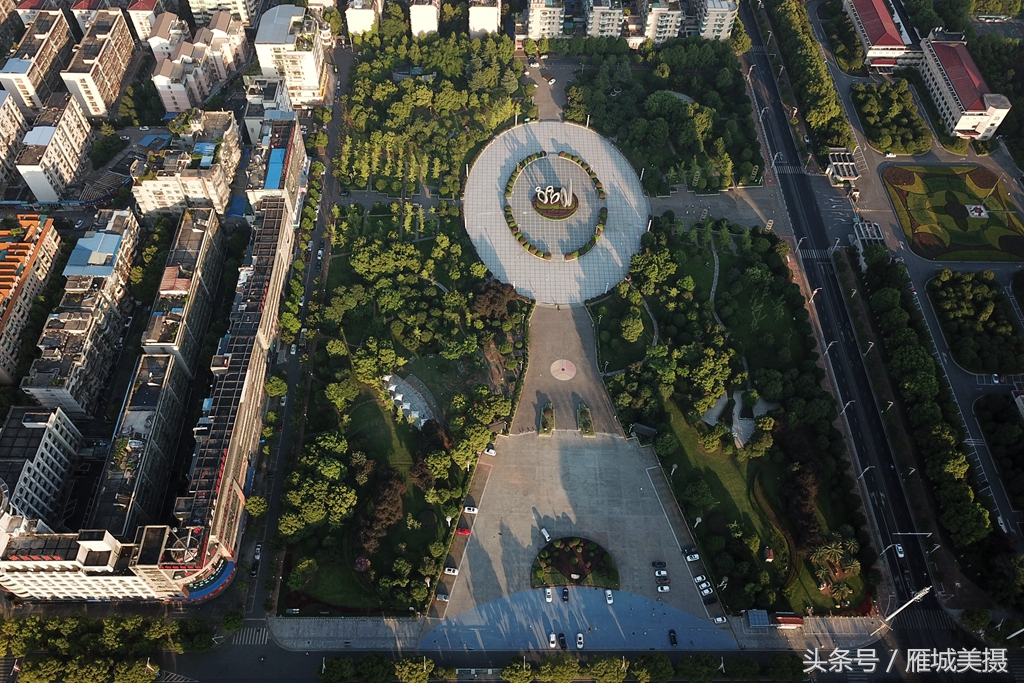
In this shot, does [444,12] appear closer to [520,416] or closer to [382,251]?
[382,251]

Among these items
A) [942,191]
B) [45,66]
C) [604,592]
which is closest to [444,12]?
[45,66]

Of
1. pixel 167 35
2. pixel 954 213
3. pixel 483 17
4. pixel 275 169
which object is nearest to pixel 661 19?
pixel 483 17

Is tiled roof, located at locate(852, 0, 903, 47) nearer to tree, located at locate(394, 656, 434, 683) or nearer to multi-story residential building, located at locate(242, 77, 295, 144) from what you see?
multi-story residential building, located at locate(242, 77, 295, 144)

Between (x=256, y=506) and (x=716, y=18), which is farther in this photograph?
(x=716, y=18)

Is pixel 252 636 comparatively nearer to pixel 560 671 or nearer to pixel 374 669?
pixel 374 669

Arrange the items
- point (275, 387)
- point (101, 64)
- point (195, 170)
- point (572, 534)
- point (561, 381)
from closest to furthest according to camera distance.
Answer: point (572, 534) → point (275, 387) → point (561, 381) → point (195, 170) → point (101, 64)
